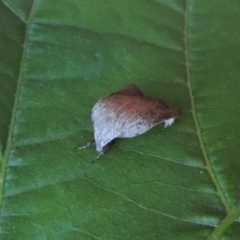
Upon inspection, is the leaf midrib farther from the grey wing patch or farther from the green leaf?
the grey wing patch

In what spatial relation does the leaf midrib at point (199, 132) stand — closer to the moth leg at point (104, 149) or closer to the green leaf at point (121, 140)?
the green leaf at point (121, 140)

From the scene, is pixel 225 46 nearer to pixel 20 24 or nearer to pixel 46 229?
pixel 20 24

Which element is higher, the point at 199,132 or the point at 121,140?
the point at 199,132

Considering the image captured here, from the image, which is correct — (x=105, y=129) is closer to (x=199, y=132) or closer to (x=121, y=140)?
(x=121, y=140)

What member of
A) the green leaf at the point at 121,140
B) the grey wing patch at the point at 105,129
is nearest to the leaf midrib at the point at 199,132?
the green leaf at the point at 121,140

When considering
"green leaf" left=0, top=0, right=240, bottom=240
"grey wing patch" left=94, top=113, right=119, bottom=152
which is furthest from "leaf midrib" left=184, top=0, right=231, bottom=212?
"grey wing patch" left=94, top=113, right=119, bottom=152

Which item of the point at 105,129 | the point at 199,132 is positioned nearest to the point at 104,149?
the point at 105,129
